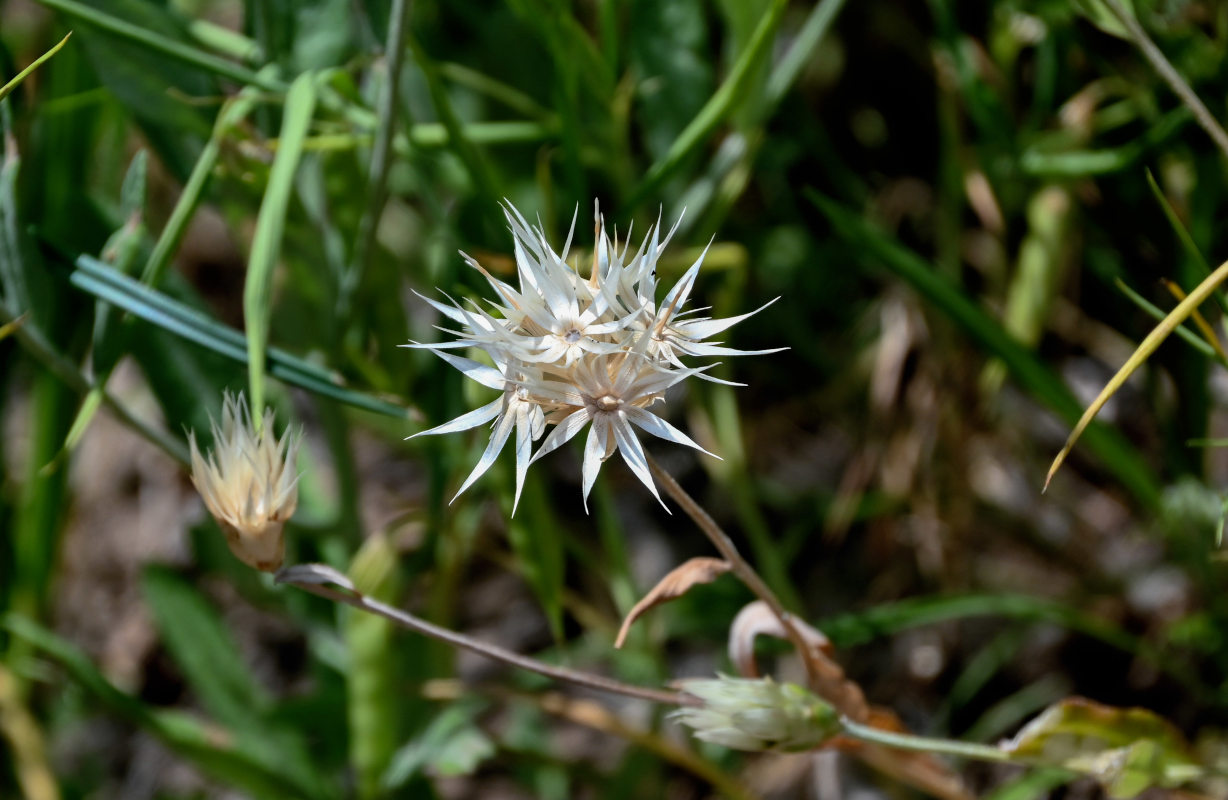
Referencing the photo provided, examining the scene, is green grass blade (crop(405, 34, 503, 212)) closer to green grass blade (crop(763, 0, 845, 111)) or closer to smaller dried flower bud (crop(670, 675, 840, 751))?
green grass blade (crop(763, 0, 845, 111))

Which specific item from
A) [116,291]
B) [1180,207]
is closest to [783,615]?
[116,291]

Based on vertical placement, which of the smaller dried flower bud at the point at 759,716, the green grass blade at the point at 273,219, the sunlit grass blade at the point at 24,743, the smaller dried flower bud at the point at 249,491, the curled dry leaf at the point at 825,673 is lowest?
the sunlit grass blade at the point at 24,743

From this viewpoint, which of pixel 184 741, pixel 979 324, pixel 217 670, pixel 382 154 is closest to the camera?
pixel 382 154

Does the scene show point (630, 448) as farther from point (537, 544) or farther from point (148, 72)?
point (148, 72)

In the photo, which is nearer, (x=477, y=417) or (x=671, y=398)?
(x=477, y=417)

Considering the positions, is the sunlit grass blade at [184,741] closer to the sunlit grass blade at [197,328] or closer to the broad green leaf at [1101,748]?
the sunlit grass blade at [197,328]

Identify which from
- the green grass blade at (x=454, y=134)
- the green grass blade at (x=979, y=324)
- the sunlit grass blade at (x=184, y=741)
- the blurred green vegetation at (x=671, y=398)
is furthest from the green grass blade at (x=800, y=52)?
the sunlit grass blade at (x=184, y=741)

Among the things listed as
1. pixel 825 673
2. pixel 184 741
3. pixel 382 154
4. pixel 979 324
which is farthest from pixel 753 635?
pixel 184 741

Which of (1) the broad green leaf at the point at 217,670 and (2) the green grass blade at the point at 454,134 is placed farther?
(1) the broad green leaf at the point at 217,670
